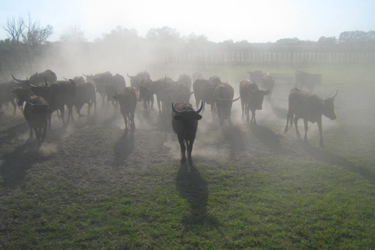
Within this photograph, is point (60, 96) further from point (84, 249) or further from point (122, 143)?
point (84, 249)

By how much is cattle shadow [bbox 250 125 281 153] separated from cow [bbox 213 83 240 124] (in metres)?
1.38

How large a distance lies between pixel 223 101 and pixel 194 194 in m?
7.40

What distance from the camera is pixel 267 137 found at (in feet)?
37.5

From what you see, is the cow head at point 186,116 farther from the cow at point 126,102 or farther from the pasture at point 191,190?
the cow at point 126,102

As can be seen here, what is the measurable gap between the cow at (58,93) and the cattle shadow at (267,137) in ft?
29.4

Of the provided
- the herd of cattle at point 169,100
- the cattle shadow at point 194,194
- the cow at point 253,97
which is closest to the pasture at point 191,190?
the cattle shadow at point 194,194

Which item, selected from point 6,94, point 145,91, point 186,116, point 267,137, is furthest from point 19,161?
point 6,94

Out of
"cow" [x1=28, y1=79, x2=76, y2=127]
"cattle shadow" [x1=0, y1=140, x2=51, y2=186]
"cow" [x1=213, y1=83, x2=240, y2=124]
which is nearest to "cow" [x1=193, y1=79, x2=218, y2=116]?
"cow" [x1=213, y1=83, x2=240, y2=124]

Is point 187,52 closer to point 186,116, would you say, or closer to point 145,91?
point 145,91

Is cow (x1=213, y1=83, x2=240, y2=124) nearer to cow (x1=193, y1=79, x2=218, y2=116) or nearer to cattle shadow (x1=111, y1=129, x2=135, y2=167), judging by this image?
cow (x1=193, y1=79, x2=218, y2=116)

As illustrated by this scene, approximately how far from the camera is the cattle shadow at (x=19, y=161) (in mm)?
7773

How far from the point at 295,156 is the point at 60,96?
431 inches

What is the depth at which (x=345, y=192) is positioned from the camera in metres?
6.54

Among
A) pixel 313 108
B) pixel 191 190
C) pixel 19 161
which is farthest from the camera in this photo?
pixel 313 108
